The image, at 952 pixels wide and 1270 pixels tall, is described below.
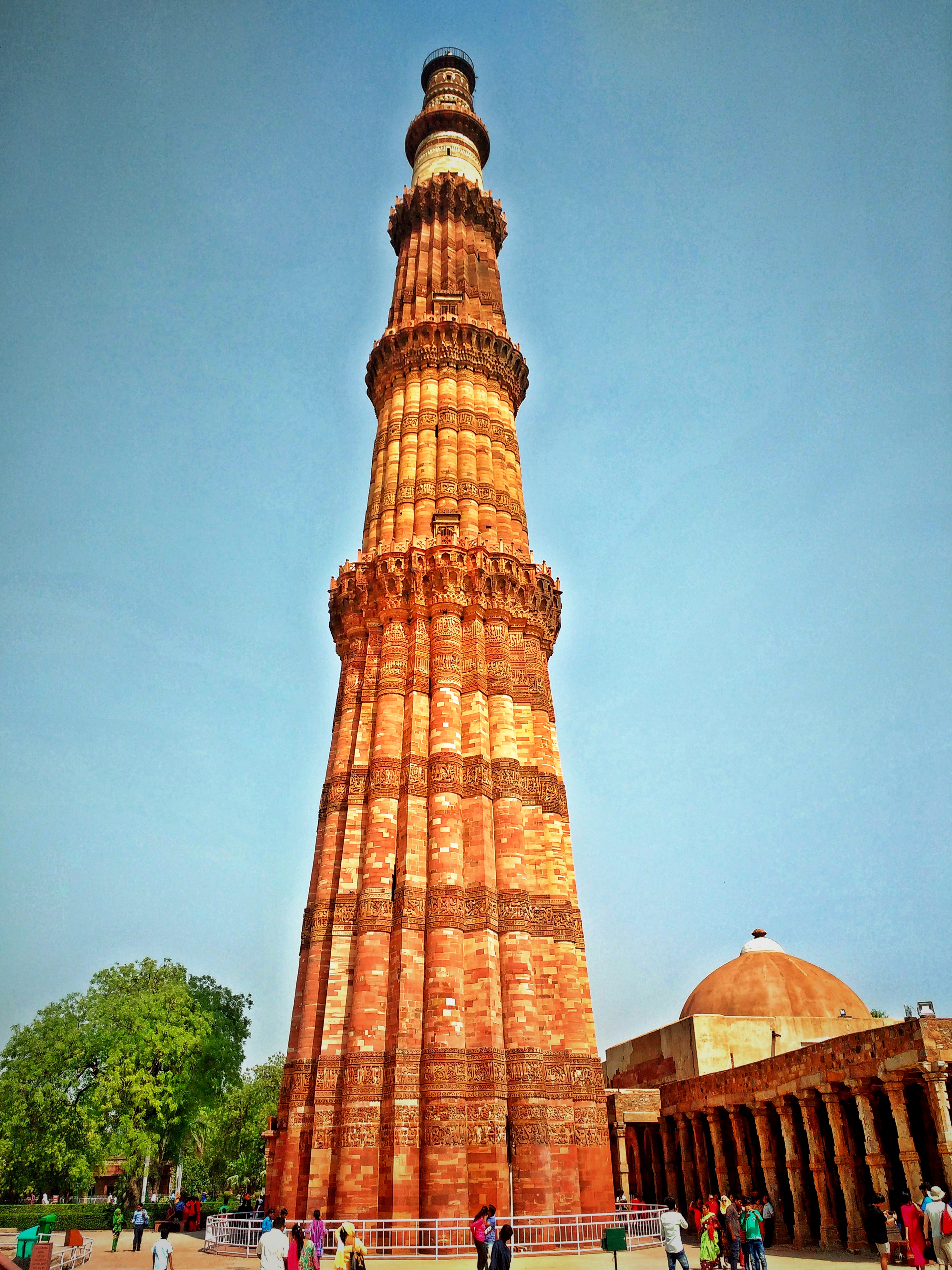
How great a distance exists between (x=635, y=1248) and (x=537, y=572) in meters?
15.7

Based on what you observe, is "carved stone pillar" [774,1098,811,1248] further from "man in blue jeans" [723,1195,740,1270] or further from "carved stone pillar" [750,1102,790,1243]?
"man in blue jeans" [723,1195,740,1270]

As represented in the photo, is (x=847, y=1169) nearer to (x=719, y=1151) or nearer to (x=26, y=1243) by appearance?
(x=719, y=1151)

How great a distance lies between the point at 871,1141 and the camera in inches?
634

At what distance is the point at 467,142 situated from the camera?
37.7 m

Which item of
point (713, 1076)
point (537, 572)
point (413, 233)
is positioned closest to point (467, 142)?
point (413, 233)

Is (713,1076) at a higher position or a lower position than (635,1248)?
higher

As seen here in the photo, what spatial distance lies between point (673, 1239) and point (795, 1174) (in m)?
8.53

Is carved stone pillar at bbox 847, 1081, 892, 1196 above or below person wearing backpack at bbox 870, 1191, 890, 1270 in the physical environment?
above

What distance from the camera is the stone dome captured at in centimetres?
2662

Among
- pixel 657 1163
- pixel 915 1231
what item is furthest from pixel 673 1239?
pixel 657 1163

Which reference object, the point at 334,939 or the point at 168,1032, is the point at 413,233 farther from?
the point at 168,1032

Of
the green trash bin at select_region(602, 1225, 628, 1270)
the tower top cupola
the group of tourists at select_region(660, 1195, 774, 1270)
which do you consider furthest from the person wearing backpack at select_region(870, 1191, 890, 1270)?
the tower top cupola

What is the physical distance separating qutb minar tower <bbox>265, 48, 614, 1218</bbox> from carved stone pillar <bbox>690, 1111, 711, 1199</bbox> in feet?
19.1

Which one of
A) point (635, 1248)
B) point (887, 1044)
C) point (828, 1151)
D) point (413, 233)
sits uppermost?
point (413, 233)
